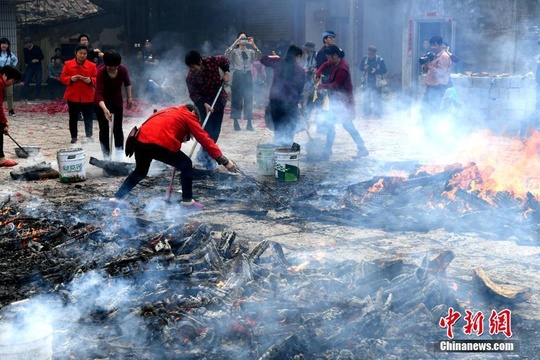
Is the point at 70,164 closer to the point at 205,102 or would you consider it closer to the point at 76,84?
the point at 205,102

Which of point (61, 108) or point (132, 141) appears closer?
point (132, 141)

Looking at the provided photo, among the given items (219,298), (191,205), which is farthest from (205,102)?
(219,298)

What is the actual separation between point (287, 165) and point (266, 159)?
594mm

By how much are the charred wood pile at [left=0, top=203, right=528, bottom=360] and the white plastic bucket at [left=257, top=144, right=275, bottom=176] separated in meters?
3.86

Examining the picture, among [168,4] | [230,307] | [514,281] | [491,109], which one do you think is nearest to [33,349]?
[230,307]

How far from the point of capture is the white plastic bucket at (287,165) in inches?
389

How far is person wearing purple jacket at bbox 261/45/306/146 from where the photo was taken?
1120 cm

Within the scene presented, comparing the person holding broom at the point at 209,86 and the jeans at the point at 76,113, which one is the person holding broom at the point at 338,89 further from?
the jeans at the point at 76,113

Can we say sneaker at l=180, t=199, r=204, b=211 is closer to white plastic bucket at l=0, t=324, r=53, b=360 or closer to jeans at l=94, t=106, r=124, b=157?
jeans at l=94, t=106, r=124, b=157

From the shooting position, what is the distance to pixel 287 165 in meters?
9.90

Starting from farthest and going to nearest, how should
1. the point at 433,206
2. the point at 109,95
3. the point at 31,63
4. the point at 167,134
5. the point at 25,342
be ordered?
the point at 31,63
the point at 109,95
the point at 433,206
the point at 167,134
the point at 25,342

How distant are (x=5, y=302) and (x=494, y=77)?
13032mm

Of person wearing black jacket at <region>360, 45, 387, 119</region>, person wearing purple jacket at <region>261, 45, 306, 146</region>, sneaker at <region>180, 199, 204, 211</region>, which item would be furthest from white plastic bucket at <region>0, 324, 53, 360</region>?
person wearing black jacket at <region>360, 45, 387, 119</region>

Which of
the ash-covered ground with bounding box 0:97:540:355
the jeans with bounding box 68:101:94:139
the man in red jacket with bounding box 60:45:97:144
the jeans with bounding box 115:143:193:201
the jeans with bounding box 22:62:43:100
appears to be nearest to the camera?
the ash-covered ground with bounding box 0:97:540:355
